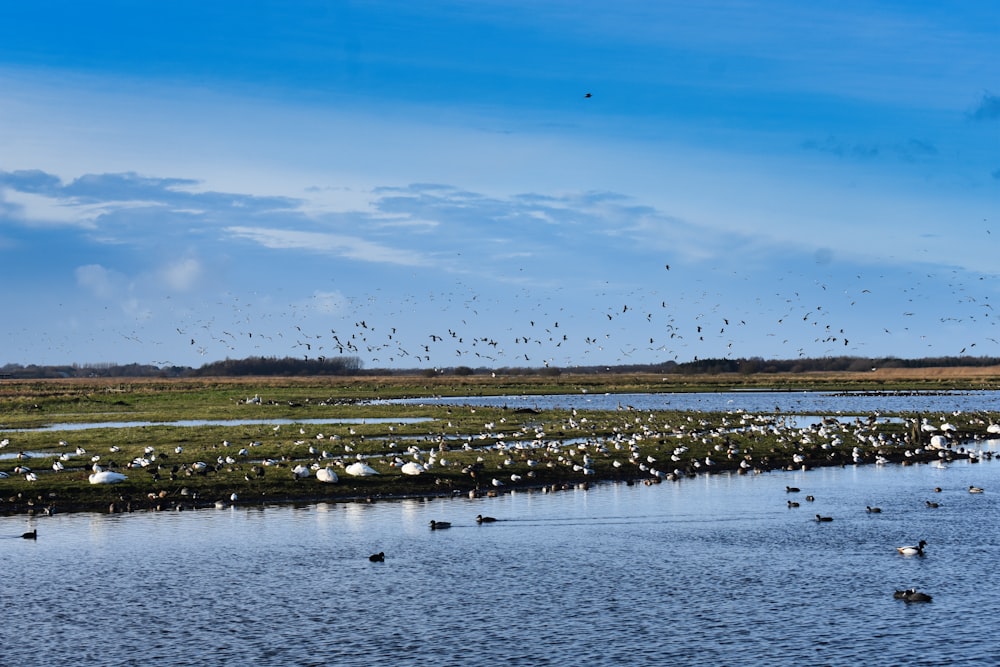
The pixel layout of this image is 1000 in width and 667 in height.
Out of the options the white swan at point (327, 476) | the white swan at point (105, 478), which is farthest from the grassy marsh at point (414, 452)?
the white swan at point (105, 478)

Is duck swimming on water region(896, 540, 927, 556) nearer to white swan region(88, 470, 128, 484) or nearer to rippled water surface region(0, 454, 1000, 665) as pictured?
rippled water surface region(0, 454, 1000, 665)

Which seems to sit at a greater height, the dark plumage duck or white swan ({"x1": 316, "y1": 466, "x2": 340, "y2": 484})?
white swan ({"x1": 316, "y1": 466, "x2": 340, "y2": 484})

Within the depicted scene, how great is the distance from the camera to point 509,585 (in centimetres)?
2102

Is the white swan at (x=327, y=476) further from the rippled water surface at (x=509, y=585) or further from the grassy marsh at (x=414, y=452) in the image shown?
the rippled water surface at (x=509, y=585)

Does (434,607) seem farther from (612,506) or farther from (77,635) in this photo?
(612,506)

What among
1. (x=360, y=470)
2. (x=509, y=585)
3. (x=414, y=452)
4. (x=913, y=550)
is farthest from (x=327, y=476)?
(x=913, y=550)

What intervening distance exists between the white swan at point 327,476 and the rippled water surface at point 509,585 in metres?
3.12

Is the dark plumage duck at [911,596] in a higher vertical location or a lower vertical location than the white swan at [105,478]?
lower

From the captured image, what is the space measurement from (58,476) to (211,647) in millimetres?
20891

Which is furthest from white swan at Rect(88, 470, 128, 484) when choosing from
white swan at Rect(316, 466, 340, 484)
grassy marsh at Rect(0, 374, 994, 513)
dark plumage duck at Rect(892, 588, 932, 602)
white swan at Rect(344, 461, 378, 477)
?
dark plumage duck at Rect(892, 588, 932, 602)

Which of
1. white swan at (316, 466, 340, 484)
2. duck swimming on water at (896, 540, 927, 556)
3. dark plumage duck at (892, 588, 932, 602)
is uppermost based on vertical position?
white swan at (316, 466, 340, 484)

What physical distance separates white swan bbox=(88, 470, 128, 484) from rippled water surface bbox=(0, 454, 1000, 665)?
3845 mm

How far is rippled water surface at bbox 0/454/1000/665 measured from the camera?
16750mm

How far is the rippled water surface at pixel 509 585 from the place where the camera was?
55.0 ft
